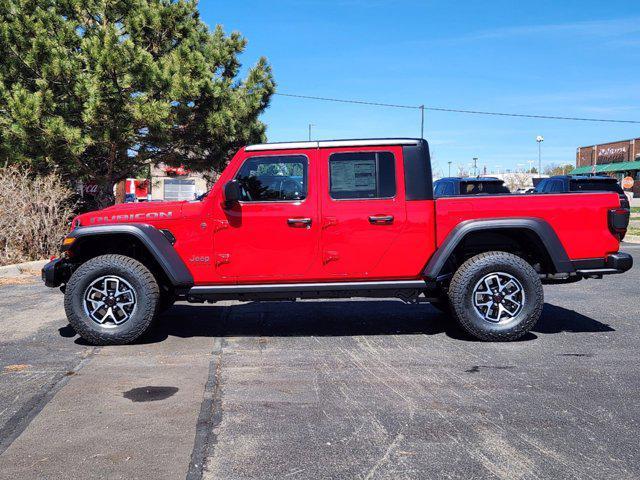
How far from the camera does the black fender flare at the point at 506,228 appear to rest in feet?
19.4

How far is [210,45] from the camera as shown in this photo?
17.5 m

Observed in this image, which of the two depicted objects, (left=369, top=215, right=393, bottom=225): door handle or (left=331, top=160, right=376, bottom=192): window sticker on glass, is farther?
(left=331, top=160, right=376, bottom=192): window sticker on glass

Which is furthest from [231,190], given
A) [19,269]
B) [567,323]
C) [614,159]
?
[614,159]

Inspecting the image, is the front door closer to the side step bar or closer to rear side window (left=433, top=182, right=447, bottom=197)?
the side step bar

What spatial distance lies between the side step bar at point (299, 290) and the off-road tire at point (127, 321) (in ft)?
1.36

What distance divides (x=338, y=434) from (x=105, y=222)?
352 cm

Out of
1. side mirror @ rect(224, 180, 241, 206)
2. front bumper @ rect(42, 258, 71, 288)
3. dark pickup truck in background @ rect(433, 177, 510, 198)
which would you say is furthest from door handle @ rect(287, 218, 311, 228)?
dark pickup truck in background @ rect(433, 177, 510, 198)

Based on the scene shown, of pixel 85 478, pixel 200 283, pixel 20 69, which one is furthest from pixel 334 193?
pixel 20 69

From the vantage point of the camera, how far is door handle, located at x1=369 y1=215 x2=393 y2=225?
5.99m

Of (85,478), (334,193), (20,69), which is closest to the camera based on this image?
(85,478)

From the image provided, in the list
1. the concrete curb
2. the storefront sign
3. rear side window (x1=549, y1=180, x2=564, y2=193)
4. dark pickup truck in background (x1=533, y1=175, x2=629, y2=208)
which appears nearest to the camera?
the concrete curb

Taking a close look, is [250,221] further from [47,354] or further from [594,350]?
[594,350]

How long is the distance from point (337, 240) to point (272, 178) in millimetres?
913

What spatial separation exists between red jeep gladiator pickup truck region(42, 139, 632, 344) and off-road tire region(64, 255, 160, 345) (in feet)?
0.03
